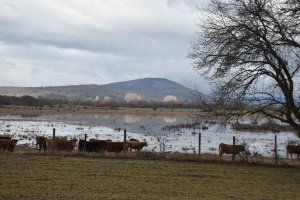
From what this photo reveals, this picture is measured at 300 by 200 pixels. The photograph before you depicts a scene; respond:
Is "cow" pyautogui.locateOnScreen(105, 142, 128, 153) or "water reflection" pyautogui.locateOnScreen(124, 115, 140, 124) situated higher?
"water reflection" pyautogui.locateOnScreen(124, 115, 140, 124)

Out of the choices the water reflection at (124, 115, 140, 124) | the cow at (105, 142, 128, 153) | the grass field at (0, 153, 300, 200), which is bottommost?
the grass field at (0, 153, 300, 200)

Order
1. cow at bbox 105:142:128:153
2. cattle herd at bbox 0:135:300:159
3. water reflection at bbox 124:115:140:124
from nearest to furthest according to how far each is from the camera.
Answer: cattle herd at bbox 0:135:300:159 → cow at bbox 105:142:128:153 → water reflection at bbox 124:115:140:124

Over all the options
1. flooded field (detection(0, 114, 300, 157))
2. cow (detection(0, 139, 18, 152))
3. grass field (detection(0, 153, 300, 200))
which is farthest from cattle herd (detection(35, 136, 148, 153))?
grass field (detection(0, 153, 300, 200))

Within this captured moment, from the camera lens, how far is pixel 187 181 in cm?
1659

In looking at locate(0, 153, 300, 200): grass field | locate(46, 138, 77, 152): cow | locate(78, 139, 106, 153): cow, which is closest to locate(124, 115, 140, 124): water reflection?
locate(78, 139, 106, 153): cow

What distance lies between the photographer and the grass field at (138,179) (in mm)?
13477

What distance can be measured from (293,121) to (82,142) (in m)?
13.5

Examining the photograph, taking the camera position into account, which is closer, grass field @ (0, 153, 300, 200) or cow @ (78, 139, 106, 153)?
grass field @ (0, 153, 300, 200)

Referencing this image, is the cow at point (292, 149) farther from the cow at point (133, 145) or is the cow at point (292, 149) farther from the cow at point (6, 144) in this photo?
the cow at point (6, 144)

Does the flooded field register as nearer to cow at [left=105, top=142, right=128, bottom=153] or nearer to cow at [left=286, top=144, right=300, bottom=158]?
cow at [left=286, top=144, right=300, bottom=158]

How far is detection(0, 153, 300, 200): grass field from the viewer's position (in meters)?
13.5

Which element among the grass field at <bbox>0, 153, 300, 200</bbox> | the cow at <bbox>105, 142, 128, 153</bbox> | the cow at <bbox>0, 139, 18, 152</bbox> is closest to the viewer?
the grass field at <bbox>0, 153, 300, 200</bbox>

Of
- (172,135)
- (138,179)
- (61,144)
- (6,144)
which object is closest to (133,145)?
(61,144)

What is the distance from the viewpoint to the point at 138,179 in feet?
54.2
